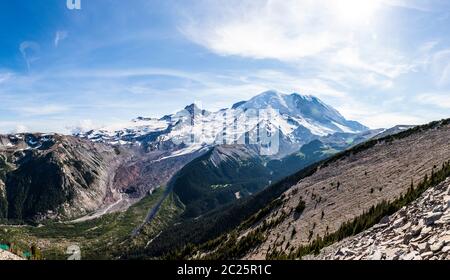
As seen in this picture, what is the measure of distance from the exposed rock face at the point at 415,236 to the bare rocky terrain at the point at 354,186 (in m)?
33.0

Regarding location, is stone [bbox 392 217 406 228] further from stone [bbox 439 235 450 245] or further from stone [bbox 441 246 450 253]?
stone [bbox 441 246 450 253]

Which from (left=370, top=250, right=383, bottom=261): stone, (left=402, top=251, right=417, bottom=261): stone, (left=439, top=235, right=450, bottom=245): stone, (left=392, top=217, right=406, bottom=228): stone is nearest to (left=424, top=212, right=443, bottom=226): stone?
(left=439, top=235, right=450, bottom=245): stone

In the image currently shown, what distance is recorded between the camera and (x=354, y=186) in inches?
3799

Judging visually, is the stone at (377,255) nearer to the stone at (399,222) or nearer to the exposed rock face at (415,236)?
the exposed rock face at (415,236)

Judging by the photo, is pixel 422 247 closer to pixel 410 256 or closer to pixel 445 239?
pixel 410 256

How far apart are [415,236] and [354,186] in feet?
232

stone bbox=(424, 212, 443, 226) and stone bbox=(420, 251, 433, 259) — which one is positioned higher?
stone bbox=(424, 212, 443, 226)

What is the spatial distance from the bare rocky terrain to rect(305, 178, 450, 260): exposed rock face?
3296cm

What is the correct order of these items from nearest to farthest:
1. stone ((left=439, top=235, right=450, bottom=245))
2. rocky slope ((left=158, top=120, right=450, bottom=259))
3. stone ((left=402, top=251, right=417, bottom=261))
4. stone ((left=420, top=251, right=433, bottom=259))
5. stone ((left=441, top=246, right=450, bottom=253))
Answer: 1. stone ((left=441, top=246, right=450, bottom=253))
2. stone ((left=420, top=251, right=433, bottom=259))
3. stone ((left=439, top=235, right=450, bottom=245))
4. stone ((left=402, top=251, right=417, bottom=261))
5. rocky slope ((left=158, top=120, right=450, bottom=259))

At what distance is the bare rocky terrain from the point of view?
76812 mm
